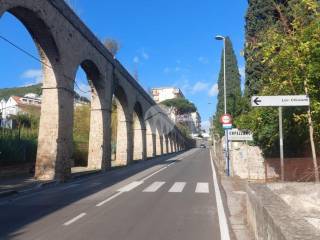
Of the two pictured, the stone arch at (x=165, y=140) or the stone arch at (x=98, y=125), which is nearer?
the stone arch at (x=98, y=125)

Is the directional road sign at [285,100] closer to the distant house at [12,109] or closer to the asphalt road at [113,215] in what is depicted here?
the asphalt road at [113,215]

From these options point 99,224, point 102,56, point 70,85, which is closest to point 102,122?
point 102,56

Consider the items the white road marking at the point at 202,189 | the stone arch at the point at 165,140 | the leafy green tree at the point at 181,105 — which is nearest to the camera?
the white road marking at the point at 202,189

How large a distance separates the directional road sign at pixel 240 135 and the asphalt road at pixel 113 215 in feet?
17.1

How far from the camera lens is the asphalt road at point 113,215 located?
26.3 ft

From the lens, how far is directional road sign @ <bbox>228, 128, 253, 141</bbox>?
20344 millimetres

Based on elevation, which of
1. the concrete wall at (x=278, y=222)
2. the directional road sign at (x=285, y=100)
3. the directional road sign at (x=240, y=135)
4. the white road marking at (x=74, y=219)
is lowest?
the white road marking at (x=74, y=219)

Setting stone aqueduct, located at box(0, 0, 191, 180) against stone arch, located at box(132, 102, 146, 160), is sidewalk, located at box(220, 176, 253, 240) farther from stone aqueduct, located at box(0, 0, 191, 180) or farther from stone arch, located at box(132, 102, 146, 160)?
stone arch, located at box(132, 102, 146, 160)

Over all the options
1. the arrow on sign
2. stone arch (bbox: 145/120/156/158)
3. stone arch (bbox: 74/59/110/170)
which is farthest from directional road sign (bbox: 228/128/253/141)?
stone arch (bbox: 145/120/156/158)

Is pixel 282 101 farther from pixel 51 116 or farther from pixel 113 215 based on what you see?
pixel 51 116

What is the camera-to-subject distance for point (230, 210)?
10.9m

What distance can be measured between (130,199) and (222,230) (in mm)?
5245

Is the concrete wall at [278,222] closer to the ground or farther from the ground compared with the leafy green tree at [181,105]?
closer to the ground

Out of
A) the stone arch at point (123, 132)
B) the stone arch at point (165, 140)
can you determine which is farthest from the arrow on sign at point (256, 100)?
the stone arch at point (165, 140)
